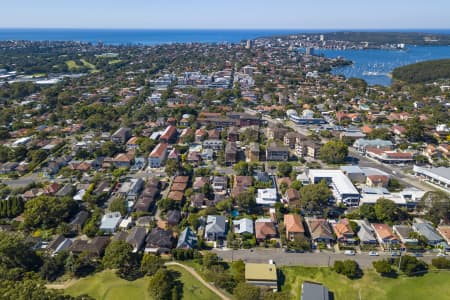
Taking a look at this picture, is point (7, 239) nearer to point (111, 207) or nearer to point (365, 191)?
point (111, 207)

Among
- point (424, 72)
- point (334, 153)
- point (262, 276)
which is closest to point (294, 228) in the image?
point (262, 276)

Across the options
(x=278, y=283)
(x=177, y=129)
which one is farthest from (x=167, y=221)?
(x=177, y=129)

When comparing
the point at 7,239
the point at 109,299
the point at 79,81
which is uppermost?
the point at 79,81

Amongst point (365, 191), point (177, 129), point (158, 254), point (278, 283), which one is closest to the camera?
point (278, 283)

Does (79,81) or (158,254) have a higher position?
(79,81)

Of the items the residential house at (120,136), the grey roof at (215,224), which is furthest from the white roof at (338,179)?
the residential house at (120,136)

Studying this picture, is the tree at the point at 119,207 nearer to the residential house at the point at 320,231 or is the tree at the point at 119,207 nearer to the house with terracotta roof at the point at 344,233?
the residential house at the point at 320,231
